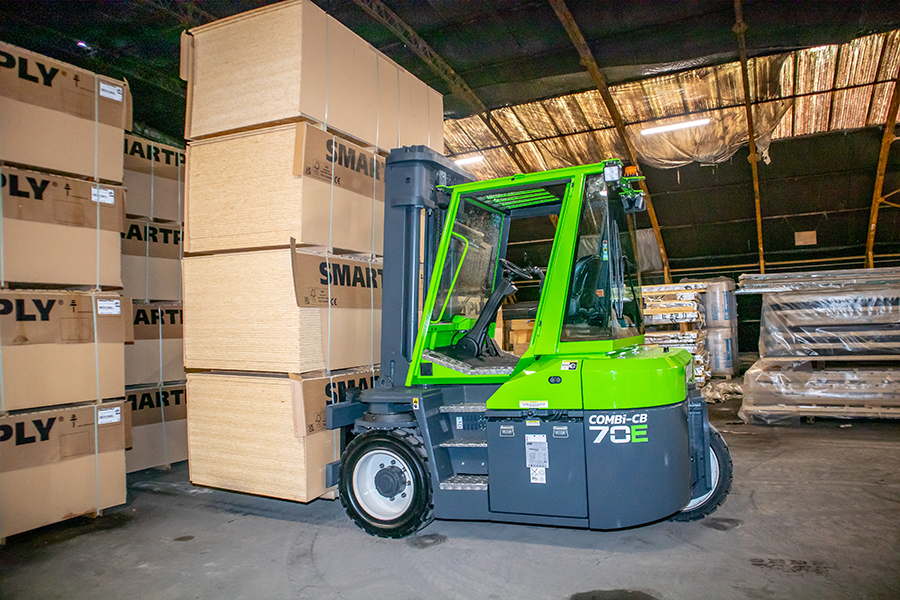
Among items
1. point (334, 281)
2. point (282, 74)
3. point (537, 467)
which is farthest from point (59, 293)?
point (537, 467)

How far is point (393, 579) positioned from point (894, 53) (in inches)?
433

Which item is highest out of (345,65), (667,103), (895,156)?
(667,103)

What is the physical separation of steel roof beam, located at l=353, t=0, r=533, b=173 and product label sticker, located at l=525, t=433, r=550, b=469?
6.35 meters

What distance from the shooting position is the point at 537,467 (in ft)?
11.0

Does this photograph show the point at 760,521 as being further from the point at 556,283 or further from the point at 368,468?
the point at 368,468

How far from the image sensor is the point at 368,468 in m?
3.98

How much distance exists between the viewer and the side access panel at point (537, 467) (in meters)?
3.29

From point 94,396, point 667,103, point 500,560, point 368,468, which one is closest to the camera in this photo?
point 500,560

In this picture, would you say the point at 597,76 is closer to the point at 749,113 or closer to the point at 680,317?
the point at 749,113

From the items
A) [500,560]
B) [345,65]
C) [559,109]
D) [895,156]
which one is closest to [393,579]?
[500,560]

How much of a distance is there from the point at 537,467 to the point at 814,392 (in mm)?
5682

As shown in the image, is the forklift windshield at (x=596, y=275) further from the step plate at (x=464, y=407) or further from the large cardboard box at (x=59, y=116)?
the large cardboard box at (x=59, y=116)

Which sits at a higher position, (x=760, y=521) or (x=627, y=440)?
(x=627, y=440)

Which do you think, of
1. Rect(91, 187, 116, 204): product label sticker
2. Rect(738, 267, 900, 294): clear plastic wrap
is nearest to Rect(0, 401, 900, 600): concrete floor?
Rect(91, 187, 116, 204): product label sticker
